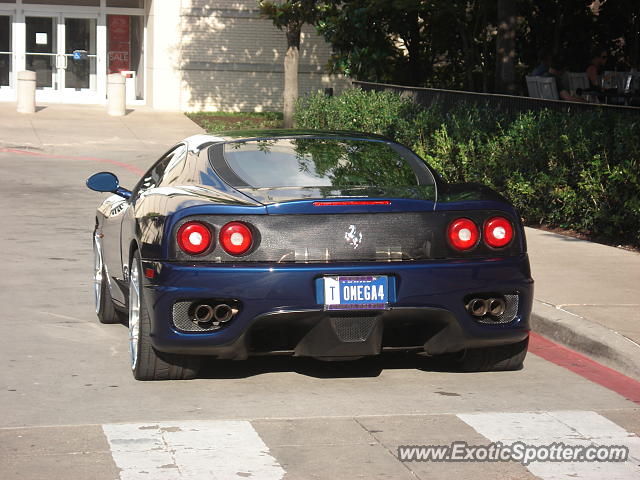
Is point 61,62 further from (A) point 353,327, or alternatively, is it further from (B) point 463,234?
(A) point 353,327

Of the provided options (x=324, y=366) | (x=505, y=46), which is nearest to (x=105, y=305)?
(x=324, y=366)

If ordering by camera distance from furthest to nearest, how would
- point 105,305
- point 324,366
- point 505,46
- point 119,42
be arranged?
point 119,42 → point 505,46 → point 105,305 → point 324,366

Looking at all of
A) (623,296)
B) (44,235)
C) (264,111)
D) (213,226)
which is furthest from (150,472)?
(264,111)

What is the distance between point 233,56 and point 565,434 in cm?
3110

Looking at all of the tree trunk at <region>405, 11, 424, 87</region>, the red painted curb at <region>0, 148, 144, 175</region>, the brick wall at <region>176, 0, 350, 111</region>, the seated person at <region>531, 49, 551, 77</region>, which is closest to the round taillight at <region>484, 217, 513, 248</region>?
the red painted curb at <region>0, 148, 144, 175</region>

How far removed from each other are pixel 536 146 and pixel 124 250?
7215 millimetres

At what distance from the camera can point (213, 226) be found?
21.6 feet

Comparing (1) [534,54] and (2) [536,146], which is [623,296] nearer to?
(2) [536,146]

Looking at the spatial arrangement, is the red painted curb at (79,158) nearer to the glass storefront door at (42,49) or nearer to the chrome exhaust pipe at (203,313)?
the glass storefront door at (42,49)

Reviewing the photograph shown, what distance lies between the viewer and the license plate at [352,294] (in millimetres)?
6543

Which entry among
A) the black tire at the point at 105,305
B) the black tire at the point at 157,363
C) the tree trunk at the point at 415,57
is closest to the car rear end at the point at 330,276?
the black tire at the point at 157,363

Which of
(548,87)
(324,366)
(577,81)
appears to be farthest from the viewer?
(577,81)

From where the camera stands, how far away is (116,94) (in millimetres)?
32750

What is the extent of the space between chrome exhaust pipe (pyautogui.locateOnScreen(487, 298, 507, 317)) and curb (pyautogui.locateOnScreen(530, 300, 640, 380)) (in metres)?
1.06
